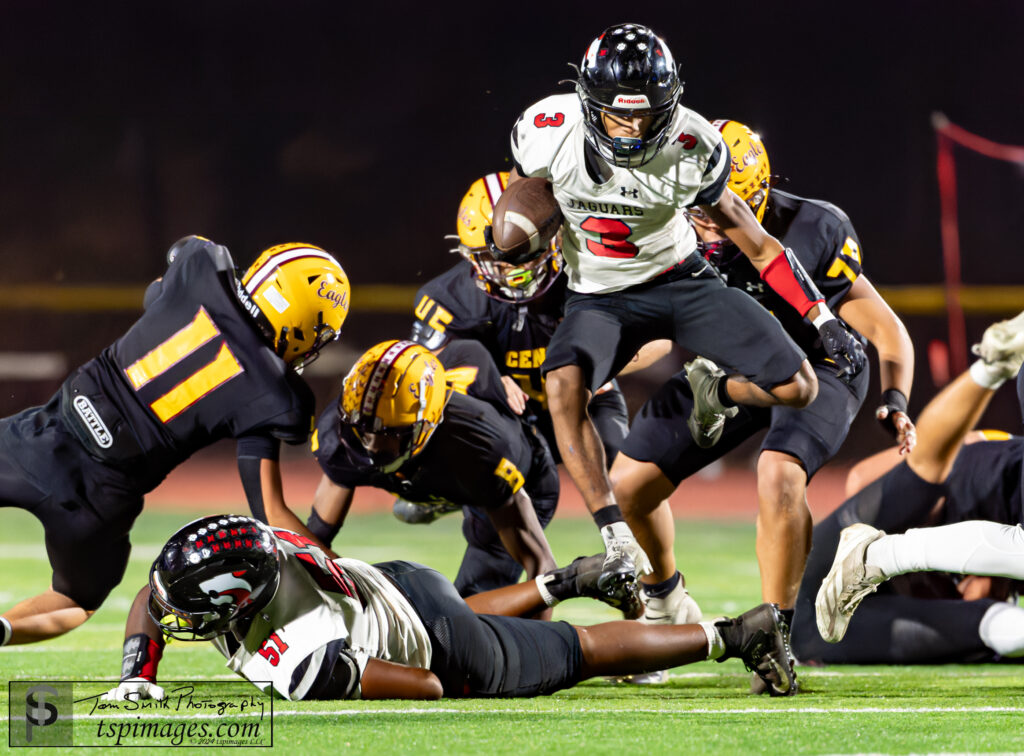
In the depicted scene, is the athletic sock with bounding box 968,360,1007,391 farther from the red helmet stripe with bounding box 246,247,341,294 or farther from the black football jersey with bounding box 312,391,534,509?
the red helmet stripe with bounding box 246,247,341,294

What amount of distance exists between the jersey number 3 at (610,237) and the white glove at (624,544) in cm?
87

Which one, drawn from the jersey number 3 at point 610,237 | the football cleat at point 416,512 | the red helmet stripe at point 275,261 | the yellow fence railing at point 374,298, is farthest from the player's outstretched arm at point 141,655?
the yellow fence railing at point 374,298

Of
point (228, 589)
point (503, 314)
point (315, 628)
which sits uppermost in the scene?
point (503, 314)

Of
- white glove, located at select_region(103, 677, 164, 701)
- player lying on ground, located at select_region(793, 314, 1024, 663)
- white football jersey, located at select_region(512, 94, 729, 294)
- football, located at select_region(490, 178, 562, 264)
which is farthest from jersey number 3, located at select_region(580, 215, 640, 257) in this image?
white glove, located at select_region(103, 677, 164, 701)

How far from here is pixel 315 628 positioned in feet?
10.1

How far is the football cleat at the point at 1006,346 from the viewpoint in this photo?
3475 millimetres

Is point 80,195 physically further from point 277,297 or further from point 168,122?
point 277,297

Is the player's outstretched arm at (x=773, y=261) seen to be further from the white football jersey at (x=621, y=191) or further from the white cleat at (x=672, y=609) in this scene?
the white cleat at (x=672, y=609)

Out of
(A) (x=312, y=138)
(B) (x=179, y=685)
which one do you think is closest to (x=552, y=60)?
(A) (x=312, y=138)

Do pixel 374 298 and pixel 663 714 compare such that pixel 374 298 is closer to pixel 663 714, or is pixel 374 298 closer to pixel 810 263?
pixel 810 263

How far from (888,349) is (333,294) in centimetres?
192

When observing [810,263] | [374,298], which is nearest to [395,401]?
[810,263]

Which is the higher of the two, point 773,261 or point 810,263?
point 773,261

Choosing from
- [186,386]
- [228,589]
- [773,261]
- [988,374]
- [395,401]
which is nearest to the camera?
[228,589]
